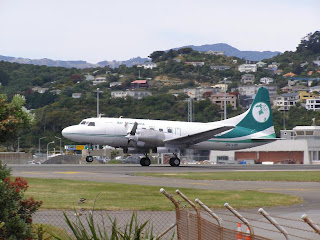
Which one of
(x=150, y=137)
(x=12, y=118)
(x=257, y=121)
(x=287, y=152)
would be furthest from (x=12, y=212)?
(x=287, y=152)

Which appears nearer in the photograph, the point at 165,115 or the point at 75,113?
the point at 75,113

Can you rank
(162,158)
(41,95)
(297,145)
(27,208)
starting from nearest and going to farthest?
1. (27,208)
2. (162,158)
3. (297,145)
4. (41,95)

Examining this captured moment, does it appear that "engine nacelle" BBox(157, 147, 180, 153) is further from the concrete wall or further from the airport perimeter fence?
the airport perimeter fence

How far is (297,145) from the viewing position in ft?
256

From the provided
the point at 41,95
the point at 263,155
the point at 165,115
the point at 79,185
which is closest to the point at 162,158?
the point at 263,155

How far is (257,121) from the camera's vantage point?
56.9m

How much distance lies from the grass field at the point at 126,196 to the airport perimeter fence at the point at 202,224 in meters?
1.44

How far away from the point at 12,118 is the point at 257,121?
153 feet

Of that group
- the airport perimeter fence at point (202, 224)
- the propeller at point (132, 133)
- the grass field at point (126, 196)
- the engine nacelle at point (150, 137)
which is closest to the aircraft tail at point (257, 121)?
A: the engine nacelle at point (150, 137)

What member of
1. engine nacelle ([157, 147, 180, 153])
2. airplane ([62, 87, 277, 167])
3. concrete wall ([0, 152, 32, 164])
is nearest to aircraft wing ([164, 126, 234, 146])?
airplane ([62, 87, 277, 167])

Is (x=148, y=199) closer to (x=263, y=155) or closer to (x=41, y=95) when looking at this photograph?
(x=263, y=155)

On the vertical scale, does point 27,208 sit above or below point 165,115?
below

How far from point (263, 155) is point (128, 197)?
185 ft

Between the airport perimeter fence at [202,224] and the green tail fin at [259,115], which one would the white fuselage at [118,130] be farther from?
the airport perimeter fence at [202,224]
